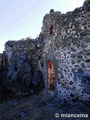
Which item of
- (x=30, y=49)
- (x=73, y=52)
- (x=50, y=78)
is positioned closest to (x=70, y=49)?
(x=73, y=52)

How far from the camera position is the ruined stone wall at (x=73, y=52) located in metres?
5.95

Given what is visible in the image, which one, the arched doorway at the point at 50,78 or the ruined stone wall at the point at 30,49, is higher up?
the ruined stone wall at the point at 30,49

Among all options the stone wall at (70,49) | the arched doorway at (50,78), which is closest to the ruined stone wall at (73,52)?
the stone wall at (70,49)

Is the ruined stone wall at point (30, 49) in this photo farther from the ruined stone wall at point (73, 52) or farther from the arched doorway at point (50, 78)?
the ruined stone wall at point (73, 52)

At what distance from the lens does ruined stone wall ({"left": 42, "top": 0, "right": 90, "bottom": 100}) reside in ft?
19.5

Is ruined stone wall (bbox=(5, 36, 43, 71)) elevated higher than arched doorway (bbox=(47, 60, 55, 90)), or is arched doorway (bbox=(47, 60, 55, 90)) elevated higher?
ruined stone wall (bbox=(5, 36, 43, 71))

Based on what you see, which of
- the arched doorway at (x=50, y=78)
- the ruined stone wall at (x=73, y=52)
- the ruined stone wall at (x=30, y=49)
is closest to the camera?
the ruined stone wall at (x=73, y=52)

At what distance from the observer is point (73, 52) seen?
639cm

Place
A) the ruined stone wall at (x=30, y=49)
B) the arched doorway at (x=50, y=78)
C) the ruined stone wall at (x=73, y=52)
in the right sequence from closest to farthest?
the ruined stone wall at (x=73, y=52) → the arched doorway at (x=50, y=78) → the ruined stone wall at (x=30, y=49)

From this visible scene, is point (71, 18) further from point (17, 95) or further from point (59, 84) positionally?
point (17, 95)

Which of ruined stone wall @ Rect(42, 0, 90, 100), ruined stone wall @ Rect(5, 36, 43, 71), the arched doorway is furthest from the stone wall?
ruined stone wall @ Rect(5, 36, 43, 71)

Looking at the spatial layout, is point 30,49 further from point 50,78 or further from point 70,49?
point 70,49

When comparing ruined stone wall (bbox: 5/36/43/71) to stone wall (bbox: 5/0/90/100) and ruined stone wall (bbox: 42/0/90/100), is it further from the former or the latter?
ruined stone wall (bbox: 42/0/90/100)

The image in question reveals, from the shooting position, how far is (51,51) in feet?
27.2
